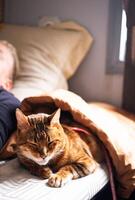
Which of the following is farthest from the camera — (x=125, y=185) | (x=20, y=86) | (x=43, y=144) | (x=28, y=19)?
(x=28, y=19)

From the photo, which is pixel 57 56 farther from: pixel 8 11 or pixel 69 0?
pixel 8 11

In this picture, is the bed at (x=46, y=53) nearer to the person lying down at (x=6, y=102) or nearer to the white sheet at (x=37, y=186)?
the person lying down at (x=6, y=102)

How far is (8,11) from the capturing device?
2.30 metres

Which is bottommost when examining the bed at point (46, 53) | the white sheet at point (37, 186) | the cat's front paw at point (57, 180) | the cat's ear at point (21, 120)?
the white sheet at point (37, 186)

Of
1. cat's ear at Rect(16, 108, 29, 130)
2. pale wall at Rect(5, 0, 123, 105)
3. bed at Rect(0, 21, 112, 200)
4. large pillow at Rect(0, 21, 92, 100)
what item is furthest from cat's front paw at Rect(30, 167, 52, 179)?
pale wall at Rect(5, 0, 123, 105)

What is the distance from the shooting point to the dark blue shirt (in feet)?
4.02

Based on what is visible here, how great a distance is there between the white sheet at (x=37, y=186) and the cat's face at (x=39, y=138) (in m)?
0.07

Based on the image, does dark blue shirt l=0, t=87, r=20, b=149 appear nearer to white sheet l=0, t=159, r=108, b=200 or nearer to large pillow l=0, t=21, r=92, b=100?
white sheet l=0, t=159, r=108, b=200

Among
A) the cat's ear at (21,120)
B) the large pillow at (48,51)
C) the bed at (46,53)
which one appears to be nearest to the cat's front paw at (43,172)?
the cat's ear at (21,120)

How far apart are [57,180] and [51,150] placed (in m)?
0.09

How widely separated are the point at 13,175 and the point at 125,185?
412 mm

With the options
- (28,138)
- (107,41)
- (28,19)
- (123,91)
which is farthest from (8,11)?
(28,138)

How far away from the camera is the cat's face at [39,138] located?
3.49ft

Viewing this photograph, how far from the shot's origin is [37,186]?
1060 millimetres
